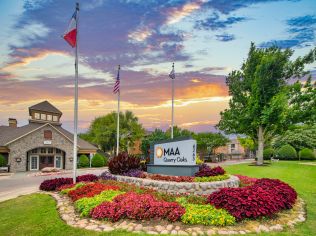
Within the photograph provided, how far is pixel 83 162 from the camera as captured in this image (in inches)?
1601

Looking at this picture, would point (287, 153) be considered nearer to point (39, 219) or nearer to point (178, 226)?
point (178, 226)

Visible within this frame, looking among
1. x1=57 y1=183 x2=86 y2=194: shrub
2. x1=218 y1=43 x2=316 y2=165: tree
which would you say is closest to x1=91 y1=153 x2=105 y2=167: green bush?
x1=218 y1=43 x2=316 y2=165: tree

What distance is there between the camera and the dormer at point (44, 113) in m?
40.2

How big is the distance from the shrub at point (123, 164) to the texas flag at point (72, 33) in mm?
7567

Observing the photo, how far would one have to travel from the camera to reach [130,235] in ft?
23.7

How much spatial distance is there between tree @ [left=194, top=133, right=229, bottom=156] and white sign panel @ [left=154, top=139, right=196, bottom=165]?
40.8 meters

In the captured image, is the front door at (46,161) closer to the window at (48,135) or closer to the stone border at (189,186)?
the window at (48,135)

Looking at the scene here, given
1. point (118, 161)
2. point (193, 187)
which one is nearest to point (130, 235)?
point (193, 187)

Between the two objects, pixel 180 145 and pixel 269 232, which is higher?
pixel 180 145

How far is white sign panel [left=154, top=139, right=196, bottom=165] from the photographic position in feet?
46.9

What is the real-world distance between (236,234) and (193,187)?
16.2 ft

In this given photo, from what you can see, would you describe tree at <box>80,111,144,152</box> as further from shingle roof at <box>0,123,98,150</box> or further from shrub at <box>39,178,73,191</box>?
shrub at <box>39,178,73,191</box>

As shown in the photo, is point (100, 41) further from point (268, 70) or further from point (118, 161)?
point (268, 70)

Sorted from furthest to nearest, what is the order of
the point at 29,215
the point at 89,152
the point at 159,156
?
1. the point at 89,152
2. the point at 159,156
3. the point at 29,215
